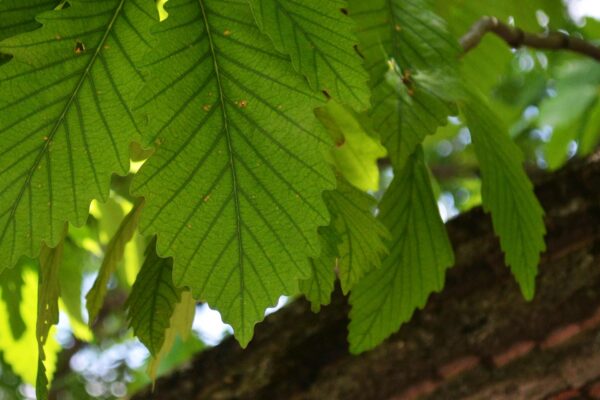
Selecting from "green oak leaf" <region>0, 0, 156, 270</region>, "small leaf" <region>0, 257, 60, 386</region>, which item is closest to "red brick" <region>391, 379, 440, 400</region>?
"small leaf" <region>0, 257, 60, 386</region>

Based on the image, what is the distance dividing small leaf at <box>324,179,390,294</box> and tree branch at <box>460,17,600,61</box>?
1.09ft

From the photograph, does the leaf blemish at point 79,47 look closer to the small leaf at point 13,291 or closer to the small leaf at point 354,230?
the small leaf at point 354,230

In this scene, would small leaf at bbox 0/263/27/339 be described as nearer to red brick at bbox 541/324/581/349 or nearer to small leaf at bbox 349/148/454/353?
small leaf at bbox 349/148/454/353

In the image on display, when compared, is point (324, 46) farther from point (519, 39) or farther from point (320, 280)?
point (519, 39)

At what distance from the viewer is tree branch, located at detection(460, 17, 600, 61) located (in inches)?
39.9

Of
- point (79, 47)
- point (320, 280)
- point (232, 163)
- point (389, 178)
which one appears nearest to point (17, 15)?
point (79, 47)

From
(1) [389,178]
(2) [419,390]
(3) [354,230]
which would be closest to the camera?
(3) [354,230]

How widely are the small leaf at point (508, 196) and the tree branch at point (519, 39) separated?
0.20 m

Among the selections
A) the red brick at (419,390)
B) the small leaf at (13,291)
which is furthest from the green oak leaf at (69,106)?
the red brick at (419,390)

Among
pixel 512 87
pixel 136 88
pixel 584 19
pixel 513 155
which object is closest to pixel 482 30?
pixel 513 155

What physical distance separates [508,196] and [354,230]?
20 cm

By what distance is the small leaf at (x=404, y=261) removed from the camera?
32.4 inches

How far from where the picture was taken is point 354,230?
0.71 m

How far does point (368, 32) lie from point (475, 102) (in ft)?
0.37
